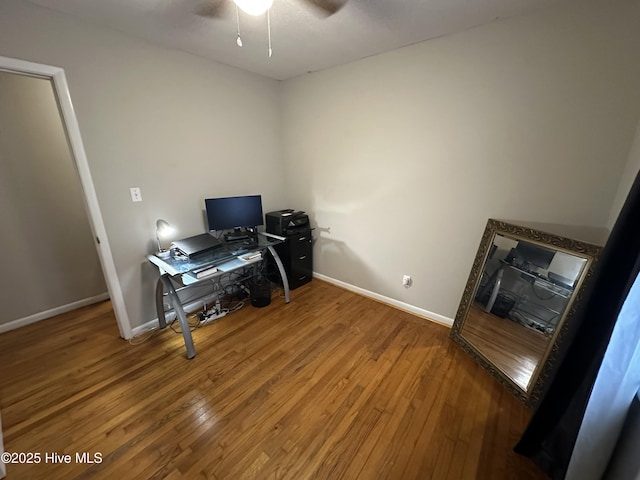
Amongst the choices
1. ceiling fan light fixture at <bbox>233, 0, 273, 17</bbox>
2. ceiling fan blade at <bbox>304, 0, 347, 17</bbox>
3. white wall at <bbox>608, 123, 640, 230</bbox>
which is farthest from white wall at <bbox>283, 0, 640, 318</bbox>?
ceiling fan light fixture at <bbox>233, 0, 273, 17</bbox>

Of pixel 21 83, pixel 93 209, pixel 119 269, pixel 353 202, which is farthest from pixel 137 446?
pixel 21 83

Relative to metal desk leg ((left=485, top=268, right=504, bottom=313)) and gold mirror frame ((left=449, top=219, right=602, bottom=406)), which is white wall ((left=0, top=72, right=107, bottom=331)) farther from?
metal desk leg ((left=485, top=268, right=504, bottom=313))

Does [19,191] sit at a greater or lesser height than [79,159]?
lesser

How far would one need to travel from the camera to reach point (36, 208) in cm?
235

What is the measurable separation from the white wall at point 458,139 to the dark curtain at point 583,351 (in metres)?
0.85

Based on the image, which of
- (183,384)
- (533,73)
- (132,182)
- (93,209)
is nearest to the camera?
(533,73)

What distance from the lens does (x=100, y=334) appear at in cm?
224

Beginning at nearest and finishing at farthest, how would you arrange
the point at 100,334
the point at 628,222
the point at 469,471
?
1. the point at 628,222
2. the point at 469,471
3. the point at 100,334

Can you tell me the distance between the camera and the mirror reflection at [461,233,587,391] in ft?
5.01

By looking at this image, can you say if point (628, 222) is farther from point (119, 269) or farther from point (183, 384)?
point (119, 269)

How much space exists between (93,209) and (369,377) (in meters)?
2.42

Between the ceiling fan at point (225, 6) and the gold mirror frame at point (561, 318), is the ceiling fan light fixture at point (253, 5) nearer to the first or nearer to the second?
the ceiling fan at point (225, 6)

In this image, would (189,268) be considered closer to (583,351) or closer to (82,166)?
(82,166)

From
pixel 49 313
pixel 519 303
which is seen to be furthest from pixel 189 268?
pixel 519 303
